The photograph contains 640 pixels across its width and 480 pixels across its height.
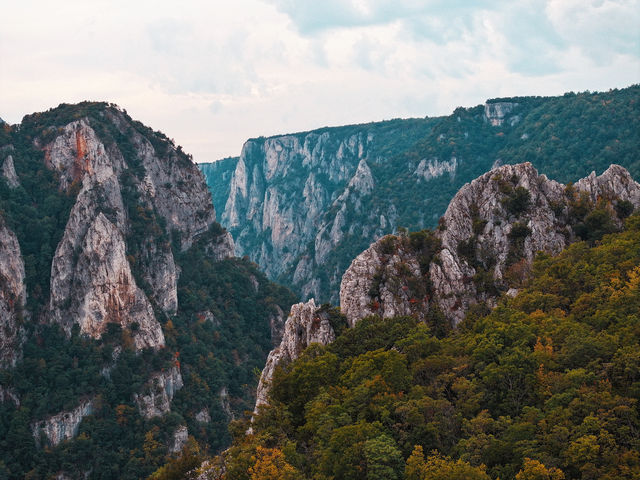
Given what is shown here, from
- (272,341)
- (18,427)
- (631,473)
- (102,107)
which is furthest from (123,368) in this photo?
(631,473)

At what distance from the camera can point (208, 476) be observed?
40906mm

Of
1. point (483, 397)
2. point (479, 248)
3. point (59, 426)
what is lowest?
point (59, 426)

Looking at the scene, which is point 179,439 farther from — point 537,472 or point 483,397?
point 537,472

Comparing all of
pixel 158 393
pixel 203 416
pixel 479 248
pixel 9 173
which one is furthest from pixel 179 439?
pixel 479 248

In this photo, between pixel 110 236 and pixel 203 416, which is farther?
pixel 110 236

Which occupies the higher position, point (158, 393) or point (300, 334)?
point (300, 334)

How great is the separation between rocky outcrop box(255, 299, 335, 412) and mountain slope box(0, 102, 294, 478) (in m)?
47.8

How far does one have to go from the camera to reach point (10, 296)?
100562mm

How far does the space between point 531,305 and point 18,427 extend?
76.2 meters

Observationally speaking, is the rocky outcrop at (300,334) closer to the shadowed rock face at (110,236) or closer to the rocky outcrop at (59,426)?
the rocky outcrop at (59,426)

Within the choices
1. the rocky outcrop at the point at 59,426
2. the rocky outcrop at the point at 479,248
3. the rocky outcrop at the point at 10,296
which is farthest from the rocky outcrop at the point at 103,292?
the rocky outcrop at the point at 479,248

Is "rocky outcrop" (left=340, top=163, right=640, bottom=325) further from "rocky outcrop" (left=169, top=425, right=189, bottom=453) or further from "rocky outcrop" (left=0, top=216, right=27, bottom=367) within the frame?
"rocky outcrop" (left=0, top=216, right=27, bottom=367)

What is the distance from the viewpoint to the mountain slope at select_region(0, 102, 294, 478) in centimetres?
9375

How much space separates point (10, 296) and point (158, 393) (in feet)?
95.4
